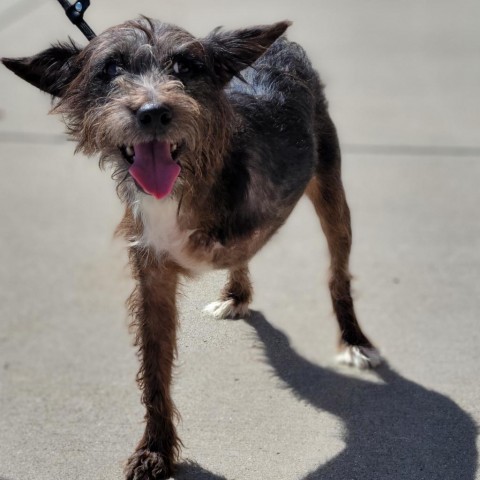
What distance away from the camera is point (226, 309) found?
4.80 meters

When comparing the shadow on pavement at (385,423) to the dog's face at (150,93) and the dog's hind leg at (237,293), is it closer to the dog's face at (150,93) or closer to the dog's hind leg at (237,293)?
the dog's hind leg at (237,293)

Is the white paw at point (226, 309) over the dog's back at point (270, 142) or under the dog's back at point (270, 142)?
under

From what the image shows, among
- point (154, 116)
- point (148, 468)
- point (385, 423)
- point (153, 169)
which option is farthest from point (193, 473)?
point (154, 116)

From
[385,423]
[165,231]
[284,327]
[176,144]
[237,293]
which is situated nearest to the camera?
[176,144]

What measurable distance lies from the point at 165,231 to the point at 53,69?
2.52ft

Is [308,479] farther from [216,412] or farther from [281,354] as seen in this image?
[281,354]

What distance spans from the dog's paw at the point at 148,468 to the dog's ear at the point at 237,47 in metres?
1.61

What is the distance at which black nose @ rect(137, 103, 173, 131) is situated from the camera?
3.16 m

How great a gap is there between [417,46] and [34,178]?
516 centimetres

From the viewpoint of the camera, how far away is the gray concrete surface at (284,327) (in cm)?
413

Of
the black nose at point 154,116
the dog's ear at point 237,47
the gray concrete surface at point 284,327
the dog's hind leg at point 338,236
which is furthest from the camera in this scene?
the dog's hind leg at point 338,236

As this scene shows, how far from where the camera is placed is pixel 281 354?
16.3 ft

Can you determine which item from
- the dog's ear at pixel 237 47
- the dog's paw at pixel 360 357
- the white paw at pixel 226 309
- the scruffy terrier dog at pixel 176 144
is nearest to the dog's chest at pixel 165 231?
the scruffy terrier dog at pixel 176 144

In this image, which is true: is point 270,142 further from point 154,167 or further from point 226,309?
point 226,309
